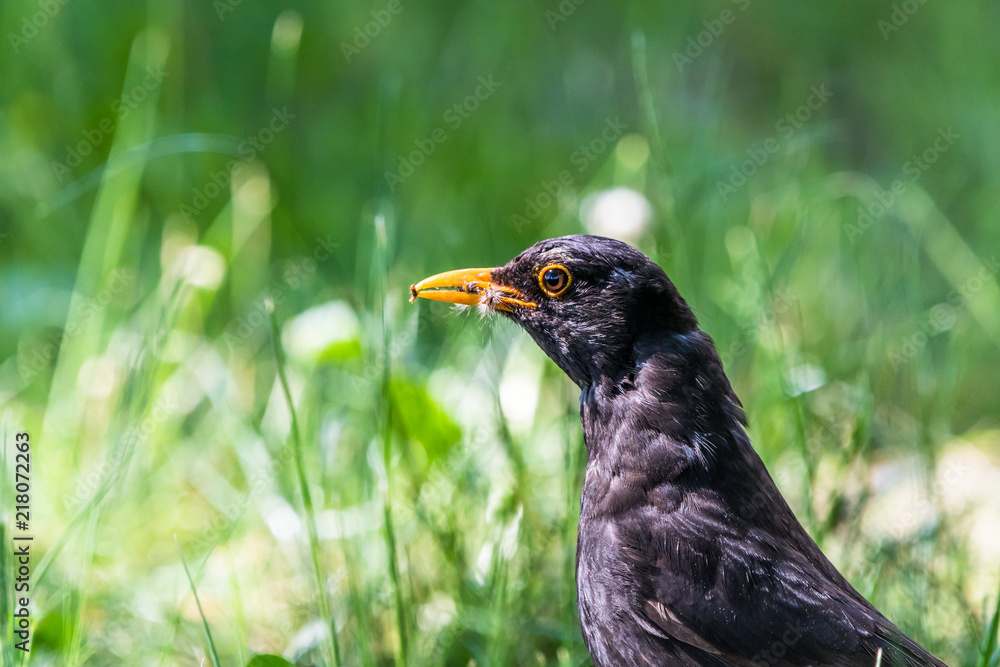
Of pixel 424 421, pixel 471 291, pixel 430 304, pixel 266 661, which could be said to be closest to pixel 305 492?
pixel 266 661

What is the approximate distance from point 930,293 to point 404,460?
3457 mm

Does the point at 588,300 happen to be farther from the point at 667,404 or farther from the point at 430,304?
the point at 430,304

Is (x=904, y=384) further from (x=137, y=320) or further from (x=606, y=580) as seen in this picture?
(x=137, y=320)

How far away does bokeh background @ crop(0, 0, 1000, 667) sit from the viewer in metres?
3.26

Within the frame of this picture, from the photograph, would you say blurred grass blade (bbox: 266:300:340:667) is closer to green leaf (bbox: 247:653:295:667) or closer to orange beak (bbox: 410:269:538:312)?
green leaf (bbox: 247:653:295:667)

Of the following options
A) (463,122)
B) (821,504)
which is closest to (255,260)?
(463,122)

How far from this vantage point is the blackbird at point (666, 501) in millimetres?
2504

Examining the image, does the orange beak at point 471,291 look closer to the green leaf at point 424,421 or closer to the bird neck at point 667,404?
the bird neck at point 667,404

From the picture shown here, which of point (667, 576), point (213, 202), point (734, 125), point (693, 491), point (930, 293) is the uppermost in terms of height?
point (734, 125)

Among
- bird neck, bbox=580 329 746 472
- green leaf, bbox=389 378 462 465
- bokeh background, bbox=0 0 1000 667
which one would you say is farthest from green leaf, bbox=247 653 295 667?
green leaf, bbox=389 378 462 465

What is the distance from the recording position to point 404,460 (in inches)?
143

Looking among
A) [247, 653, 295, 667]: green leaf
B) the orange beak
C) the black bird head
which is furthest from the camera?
the orange beak

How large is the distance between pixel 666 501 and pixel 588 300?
0.61 metres

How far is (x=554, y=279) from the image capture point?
296 cm
